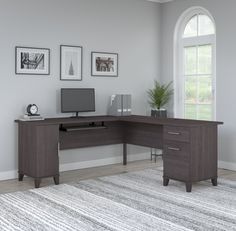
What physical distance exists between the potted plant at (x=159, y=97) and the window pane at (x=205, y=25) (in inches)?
36.7

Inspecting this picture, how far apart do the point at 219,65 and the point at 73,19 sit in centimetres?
207

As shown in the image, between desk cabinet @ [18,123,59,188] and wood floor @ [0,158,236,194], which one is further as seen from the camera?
wood floor @ [0,158,236,194]

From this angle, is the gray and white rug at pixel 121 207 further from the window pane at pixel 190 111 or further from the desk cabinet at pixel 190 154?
the window pane at pixel 190 111

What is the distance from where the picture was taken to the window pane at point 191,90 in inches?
244

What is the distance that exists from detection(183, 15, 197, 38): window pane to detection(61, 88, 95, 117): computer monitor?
1748mm

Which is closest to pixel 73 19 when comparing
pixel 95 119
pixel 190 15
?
pixel 95 119

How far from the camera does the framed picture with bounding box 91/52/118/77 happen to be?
19.1ft

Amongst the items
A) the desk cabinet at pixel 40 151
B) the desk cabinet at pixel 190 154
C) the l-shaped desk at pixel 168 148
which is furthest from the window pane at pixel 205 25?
the desk cabinet at pixel 40 151

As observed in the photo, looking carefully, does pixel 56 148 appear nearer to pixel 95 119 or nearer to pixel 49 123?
pixel 49 123

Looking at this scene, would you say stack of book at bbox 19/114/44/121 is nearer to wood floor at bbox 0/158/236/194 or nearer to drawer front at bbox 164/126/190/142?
wood floor at bbox 0/158/236/194

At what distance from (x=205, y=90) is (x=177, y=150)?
→ 1.71 metres

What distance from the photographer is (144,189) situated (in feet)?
15.0

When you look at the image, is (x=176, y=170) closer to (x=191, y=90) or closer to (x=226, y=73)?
(x=226, y=73)

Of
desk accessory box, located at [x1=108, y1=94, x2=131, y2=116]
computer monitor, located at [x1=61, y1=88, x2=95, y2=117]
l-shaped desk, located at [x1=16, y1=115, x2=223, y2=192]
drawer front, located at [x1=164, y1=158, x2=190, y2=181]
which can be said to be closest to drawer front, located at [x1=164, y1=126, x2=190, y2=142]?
l-shaped desk, located at [x1=16, y1=115, x2=223, y2=192]
